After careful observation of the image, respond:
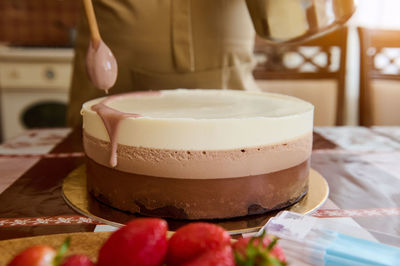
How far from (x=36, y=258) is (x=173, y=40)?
953mm

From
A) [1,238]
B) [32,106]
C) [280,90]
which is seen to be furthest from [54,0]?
[1,238]

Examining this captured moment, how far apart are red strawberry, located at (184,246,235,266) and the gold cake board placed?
225 mm

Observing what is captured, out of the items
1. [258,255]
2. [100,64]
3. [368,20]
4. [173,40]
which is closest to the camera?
[258,255]

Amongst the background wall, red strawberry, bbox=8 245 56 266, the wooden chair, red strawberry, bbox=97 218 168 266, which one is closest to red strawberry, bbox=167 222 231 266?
red strawberry, bbox=97 218 168 266

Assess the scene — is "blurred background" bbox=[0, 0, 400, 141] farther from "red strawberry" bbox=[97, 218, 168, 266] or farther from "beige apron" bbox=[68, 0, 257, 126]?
"red strawberry" bbox=[97, 218, 168, 266]

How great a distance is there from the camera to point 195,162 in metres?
0.63

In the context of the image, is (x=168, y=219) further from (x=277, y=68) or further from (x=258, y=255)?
(x=277, y=68)

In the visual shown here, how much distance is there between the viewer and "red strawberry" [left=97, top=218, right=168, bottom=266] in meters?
0.40

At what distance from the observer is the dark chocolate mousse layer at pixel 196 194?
644mm

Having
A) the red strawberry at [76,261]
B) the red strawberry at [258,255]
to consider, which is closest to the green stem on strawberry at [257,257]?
the red strawberry at [258,255]

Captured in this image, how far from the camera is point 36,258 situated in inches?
15.0

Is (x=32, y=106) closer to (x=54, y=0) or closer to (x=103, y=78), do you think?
(x=54, y=0)

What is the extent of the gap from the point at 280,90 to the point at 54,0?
2.14 m

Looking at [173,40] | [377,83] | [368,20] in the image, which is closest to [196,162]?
[173,40]
